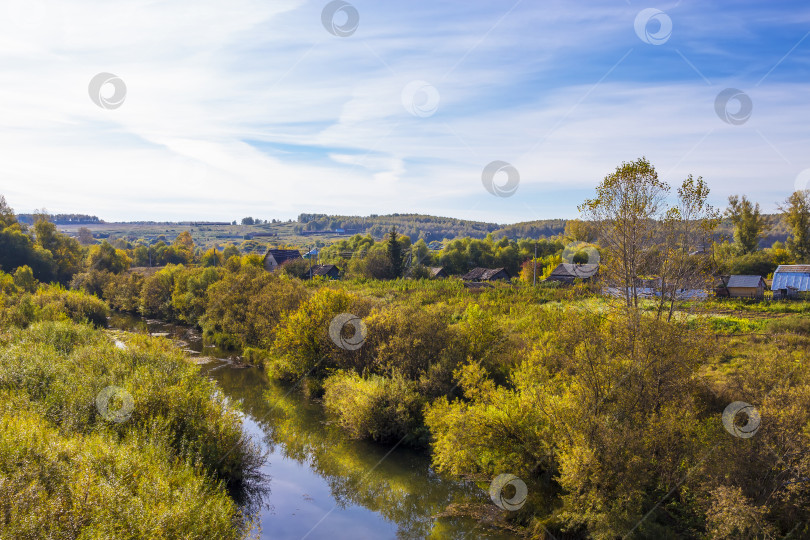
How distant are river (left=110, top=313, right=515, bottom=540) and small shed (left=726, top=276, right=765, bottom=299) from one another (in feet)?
125

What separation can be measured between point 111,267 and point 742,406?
8489 centimetres

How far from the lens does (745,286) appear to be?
148ft

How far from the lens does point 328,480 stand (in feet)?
67.7

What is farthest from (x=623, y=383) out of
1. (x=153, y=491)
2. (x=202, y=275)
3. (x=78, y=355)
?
(x=202, y=275)

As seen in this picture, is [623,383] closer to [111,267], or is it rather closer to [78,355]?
[78,355]

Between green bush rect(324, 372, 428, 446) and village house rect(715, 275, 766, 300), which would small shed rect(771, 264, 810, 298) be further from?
green bush rect(324, 372, 428, 446)

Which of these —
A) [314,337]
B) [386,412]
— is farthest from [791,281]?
[314,337]

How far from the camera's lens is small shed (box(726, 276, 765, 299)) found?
44.9 metres

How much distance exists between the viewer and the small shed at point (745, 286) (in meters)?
44.9

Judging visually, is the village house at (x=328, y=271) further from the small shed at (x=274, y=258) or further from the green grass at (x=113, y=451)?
the green grass at (x=113, y=451)

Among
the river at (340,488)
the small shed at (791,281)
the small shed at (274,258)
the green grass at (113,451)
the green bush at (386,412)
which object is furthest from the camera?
the small shed at (274,258)

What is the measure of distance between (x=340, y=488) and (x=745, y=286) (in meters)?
42.5

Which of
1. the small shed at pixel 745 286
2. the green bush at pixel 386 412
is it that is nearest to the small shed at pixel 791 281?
the small shed at pixel 745 286

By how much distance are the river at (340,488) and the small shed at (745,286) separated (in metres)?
38.0
